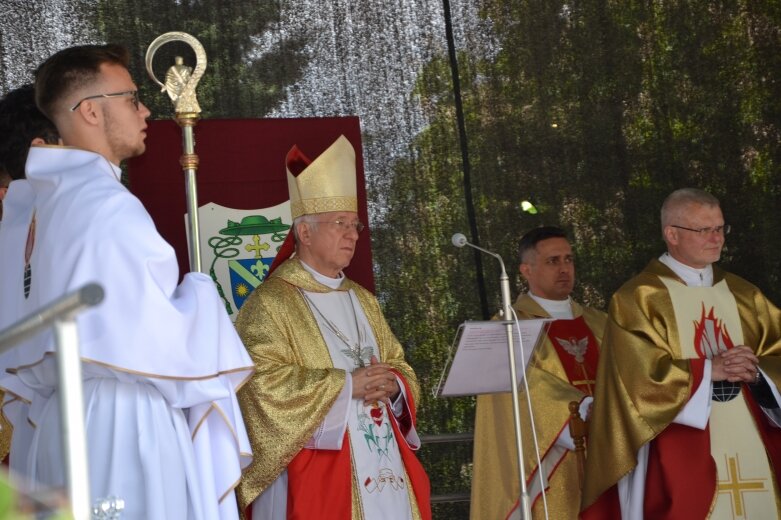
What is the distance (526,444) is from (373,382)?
1723 millimetres

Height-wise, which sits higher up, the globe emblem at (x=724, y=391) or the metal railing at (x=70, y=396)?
the metal railing at (x=70, y=396)

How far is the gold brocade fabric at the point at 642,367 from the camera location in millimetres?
5266

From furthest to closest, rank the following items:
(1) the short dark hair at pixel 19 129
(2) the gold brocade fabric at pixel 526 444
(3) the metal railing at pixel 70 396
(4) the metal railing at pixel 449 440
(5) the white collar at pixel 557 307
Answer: (4) the metal railing at pixel 449 440 → (5) the white collar at pixel 557 307 → (2) the gold brocade fabric at pixel 526 444 → (1) the short dark hair at pixel 19 129 → (3) the metal railing at pixel 70 396

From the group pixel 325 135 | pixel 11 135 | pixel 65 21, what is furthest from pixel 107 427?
pixel 65 21

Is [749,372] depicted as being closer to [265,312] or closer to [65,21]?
[265,312]

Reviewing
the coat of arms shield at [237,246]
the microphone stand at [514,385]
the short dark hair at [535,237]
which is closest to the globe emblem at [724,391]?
the microphone stand at [514,385]

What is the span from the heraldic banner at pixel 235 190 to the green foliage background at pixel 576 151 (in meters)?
1.66

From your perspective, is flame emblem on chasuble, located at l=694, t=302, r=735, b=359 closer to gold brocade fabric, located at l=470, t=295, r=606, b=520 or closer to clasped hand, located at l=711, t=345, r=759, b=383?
clasped hand, located at l=711, t=345, r=759, b=383

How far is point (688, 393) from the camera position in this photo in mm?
5203

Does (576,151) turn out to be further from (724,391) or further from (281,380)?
(281,380)

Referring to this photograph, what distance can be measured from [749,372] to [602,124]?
3372 mm

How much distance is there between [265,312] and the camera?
4871mm

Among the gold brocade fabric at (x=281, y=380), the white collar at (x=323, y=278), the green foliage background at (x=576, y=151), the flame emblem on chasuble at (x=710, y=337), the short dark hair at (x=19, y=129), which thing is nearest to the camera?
the short dark hair at (x=19, y=129)

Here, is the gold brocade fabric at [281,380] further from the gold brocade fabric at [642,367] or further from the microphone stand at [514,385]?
the gold brocade fabric at [642,367]
